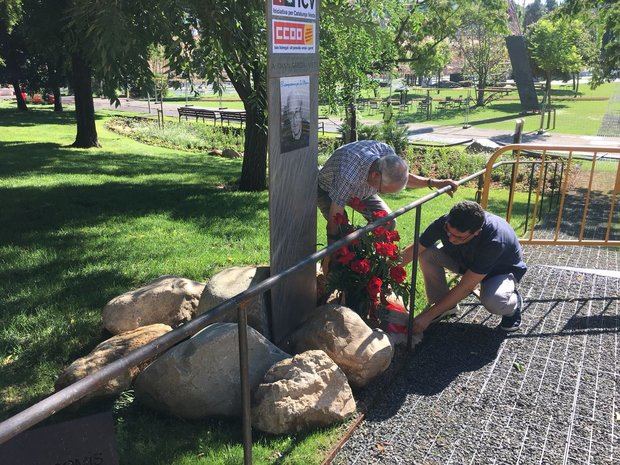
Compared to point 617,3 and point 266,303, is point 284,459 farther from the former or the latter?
point 617,3

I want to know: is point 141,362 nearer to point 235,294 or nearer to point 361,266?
point 235,294

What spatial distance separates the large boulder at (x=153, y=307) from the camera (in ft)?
12.6

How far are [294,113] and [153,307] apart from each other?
66.0 inches

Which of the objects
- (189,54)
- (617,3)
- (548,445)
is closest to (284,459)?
(548,445)

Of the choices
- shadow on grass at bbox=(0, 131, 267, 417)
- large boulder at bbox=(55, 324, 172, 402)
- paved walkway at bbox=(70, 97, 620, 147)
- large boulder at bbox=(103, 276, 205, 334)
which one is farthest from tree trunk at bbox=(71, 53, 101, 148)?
large boulder at bbox=(55, 324, 172, 402)

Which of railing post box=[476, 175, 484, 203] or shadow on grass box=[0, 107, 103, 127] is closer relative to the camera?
railing post box=[476, 175, 484, 203]

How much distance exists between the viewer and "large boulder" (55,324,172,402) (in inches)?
122

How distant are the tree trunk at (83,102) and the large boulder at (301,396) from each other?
530 inches

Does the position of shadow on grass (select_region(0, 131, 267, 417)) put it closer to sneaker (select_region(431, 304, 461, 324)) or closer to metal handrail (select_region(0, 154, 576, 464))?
metal handrail (select_region(0, 154, 576, 464))

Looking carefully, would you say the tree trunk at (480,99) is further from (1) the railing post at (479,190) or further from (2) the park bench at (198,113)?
(1) the railing post at (479,190)

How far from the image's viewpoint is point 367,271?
148 inches

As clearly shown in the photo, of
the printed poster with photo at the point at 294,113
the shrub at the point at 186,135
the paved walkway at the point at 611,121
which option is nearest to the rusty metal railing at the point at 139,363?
the printed poster with photo at the point at 294,113

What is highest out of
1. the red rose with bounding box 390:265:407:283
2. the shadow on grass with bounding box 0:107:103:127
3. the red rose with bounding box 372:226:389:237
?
the red rose with bounding box 372:226:389:237

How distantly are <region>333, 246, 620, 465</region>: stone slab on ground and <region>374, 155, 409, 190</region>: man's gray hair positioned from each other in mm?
1188
